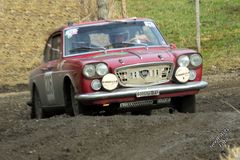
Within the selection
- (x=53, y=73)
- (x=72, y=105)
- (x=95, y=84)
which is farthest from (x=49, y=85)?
(x=95, y=84)

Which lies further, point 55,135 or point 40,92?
point 40,92

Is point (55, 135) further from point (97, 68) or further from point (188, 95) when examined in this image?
point (188, 95)

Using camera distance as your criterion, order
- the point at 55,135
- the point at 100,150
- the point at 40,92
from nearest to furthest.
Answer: the point at 100,150
the point at 55,135
the point at 40,92

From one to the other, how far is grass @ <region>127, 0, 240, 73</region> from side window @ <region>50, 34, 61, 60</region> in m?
9.90

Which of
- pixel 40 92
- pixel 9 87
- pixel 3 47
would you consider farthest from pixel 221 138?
pixel 3 47

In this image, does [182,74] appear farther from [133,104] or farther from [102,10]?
[102,10]

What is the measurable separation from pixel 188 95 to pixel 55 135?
109 inches

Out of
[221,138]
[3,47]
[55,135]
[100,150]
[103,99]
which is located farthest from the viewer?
[3,47]

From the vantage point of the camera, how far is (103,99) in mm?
10523

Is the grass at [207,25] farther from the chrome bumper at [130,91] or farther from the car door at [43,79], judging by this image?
the chrome bumper at [130,91]

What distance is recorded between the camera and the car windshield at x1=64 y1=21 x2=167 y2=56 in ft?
38.8

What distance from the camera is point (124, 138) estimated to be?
Result: 8.45 meters

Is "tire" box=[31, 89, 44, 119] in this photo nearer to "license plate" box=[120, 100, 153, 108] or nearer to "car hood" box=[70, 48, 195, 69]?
"car hood" box=[70, 48, 195, 69]

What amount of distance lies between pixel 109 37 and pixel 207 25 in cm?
1980
